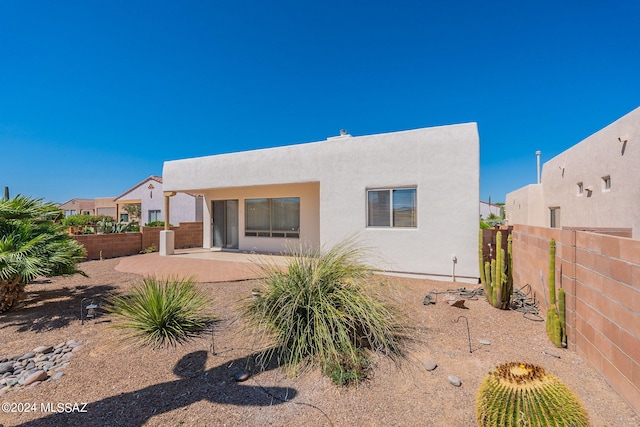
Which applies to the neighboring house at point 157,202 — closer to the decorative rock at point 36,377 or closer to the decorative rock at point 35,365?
the decorative rock at point 35,365

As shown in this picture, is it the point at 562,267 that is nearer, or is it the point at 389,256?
the point at 562,267

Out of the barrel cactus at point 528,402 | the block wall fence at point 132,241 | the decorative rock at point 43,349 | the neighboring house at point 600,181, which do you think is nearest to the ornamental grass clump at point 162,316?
the decorative rock at point 43,349

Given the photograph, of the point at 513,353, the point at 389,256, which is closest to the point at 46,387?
the point at 513,353

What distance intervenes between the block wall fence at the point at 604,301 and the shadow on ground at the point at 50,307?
8273 millimetres

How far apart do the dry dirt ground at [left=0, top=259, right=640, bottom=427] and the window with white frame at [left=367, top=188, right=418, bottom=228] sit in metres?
Answer: 4.27

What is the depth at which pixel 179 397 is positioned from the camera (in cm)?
328

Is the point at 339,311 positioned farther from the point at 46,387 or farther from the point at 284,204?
the point at 284,204

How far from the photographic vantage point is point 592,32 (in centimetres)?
1290

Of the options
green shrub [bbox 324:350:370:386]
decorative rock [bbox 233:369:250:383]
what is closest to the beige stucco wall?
green shrub [bbox 324:350:370:386]

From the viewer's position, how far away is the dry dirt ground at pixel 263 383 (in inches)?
117

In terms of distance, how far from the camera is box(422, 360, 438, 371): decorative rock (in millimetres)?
3861

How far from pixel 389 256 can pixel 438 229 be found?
175 centimetres

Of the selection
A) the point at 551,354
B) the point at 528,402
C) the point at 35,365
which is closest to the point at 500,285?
the point at 551,354

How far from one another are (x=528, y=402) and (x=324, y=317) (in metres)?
2.39
